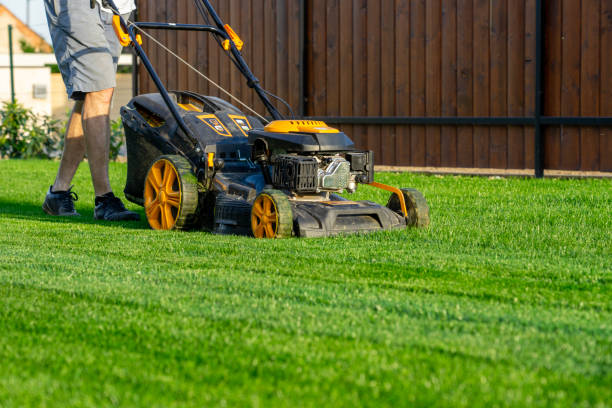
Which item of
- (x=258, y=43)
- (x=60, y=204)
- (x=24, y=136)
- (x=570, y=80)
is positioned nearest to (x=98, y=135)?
(x=60, y=204)

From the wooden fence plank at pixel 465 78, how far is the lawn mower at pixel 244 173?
12.0ft

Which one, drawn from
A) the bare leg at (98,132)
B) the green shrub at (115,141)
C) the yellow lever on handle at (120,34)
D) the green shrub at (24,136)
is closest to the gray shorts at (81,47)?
the bare leg at (98,132)

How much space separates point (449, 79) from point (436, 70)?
0.54ft

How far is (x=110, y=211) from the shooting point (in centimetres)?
577

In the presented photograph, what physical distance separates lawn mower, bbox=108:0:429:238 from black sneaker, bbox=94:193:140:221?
0.11 meters

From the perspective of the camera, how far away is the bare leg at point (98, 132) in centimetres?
A: 591

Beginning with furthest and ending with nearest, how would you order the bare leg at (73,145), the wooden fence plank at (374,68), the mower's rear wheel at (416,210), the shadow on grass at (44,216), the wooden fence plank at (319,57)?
1. the wooden fence plank at (319,57)
2. the wooden fence plank at (374,68)
3. the bare leg at (73,145)
4. the shadow on grass at (44,216)
5. the mower's rear wheel at (416,210)

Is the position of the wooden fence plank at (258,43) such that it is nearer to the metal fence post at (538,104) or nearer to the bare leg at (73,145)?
the metal fence post at (538,104)

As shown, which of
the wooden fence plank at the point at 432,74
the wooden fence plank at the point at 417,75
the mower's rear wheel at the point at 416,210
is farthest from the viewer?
the wooden fence plank at the point at 417,75

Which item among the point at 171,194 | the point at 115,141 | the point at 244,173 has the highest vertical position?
the point at 115,141

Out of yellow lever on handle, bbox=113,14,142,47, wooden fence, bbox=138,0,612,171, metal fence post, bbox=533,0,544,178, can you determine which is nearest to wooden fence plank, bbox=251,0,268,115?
wooden fence, bbox=138,0,612,171

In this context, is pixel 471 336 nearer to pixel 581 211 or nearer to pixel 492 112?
pixel 581 211

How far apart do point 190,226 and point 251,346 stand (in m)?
2.72

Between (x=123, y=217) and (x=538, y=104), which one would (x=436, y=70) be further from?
(x=123, y=217)
